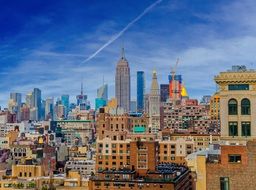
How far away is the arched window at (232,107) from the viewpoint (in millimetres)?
23609

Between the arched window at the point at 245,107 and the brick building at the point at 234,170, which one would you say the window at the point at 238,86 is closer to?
the arched window at the point at 245,107

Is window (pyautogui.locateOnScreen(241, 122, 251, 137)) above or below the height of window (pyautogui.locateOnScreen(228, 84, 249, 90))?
below

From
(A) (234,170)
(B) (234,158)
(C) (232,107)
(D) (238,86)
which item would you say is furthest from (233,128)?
(A) (234,170)

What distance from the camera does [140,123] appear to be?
18175cm

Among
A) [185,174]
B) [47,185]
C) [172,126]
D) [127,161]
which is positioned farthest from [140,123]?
[185,174]

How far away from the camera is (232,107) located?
23.7m

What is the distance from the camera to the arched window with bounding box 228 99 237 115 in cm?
2361

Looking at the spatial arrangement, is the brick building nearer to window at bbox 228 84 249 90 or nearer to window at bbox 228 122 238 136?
window at bbox 228 122 238 136

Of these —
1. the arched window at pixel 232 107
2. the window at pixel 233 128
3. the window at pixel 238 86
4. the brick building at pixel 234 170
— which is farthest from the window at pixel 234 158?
the window at pixel 238 86

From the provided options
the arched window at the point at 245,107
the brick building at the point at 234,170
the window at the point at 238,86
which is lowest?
the brick building at the point at 234,170

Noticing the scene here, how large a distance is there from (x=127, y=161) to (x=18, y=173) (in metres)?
20.7

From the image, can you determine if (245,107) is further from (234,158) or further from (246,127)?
(234,158)

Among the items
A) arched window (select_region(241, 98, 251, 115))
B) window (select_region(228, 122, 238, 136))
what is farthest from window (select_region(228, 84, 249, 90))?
window (select_region(228, 122, 238, 136))

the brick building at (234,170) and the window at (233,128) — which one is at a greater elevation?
the window at (233,128)
